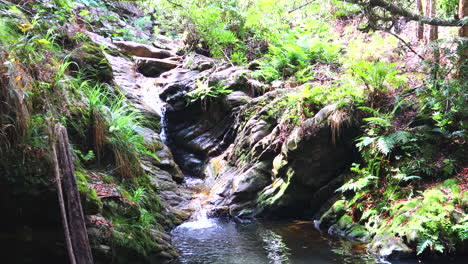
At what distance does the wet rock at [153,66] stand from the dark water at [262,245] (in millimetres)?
9039

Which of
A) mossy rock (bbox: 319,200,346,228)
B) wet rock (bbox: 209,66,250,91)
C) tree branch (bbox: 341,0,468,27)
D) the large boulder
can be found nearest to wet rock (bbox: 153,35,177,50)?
wet rock (bbox: 209,66,250,91)

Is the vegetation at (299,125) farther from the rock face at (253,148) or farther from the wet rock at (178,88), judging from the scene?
the wet rock at (178,88)

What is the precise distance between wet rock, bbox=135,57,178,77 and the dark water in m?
9.04

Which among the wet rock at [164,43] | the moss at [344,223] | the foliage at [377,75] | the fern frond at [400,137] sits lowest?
the moss at [344,223]

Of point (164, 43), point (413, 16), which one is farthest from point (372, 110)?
point (164, 43)

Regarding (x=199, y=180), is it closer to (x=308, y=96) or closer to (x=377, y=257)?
(x=308, y=96)

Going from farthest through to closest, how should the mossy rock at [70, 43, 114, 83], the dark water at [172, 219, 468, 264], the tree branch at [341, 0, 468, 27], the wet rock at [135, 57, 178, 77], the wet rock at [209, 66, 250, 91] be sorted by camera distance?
the wet rock at [135, 57, 178, 77]
the wet rock at [209, 66, 250, 91]
the mossy rock at [70, 43, 114, 83]
the tree branch at [341, 0, 468, 27]
the dark water at [172, 219, 468, 264]

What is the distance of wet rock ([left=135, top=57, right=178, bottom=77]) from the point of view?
14406mm

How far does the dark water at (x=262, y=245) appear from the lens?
16.6 feet

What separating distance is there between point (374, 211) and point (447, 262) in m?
1.47

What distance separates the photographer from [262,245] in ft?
18.8

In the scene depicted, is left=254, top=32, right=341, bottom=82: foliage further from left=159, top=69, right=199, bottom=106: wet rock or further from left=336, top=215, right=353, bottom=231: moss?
left=336, top=215, right=353, bottom=231: moss

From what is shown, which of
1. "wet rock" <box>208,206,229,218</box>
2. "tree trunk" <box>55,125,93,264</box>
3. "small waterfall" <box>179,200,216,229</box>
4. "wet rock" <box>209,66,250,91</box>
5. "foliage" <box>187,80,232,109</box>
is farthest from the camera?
"wet rock" <box>209,66,250,91</box>

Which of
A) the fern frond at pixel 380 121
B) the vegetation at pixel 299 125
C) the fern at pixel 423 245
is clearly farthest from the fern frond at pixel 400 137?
the fern at pixel 423 245
